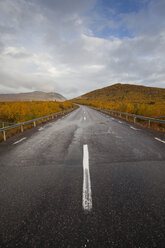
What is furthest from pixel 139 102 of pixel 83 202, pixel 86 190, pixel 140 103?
pixel 83 202

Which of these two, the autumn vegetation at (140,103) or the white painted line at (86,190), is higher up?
the autumn vegetation at (140,103)

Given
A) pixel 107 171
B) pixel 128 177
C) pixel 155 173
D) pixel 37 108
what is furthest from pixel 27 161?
pixel 37 108

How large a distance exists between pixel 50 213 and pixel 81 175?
118 centimetres

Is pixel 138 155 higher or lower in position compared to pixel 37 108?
lower

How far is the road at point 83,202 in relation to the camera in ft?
5.05

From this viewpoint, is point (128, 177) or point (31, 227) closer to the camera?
point (31, 227)

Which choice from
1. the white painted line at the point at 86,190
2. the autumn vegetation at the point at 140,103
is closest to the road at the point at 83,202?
the white painted line at the point at 86,190

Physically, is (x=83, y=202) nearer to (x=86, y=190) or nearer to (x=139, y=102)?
(x=86, y=190)

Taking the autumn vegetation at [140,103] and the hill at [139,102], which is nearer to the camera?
the autumn vegetation at [140,103]

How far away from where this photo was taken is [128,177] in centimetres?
288

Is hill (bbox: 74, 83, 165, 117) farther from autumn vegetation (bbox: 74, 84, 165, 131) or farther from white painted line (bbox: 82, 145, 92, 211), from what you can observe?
white painted line (bbox: 82, 145, 92, 211)

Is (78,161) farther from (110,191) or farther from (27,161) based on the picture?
(27,161)

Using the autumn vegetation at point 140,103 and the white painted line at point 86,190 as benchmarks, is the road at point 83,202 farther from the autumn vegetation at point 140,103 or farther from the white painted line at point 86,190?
the autumn vegetation at point 140,103

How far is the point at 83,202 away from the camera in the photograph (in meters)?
2.13
